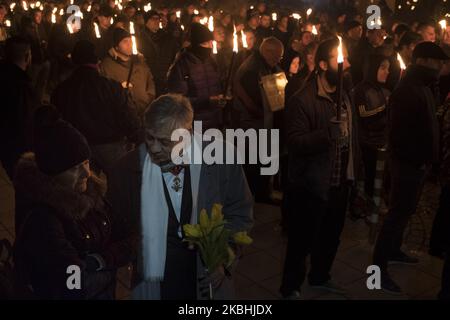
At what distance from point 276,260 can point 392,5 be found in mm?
16147

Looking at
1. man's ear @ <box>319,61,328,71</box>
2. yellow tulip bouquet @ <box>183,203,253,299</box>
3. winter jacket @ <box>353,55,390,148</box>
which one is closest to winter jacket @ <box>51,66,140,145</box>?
man's ear @ <box>319,61,328,71</box>

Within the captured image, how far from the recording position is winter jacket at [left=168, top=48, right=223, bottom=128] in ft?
21.7

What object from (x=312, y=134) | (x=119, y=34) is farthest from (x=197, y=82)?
(x=312, y=134)

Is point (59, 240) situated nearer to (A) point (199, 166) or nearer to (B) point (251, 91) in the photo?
(A) point (199, 166)

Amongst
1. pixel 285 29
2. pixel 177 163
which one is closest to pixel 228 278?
pixel 177 163

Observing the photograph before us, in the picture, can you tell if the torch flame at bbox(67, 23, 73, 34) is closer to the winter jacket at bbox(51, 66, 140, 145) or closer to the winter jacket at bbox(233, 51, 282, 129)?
the winter jacket at bbox(233, 51, 282, 129)

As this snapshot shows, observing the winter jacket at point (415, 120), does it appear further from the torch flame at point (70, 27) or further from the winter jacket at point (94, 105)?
the torch flame at point (70, 27)

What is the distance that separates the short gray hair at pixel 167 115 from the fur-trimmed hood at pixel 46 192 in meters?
0.63

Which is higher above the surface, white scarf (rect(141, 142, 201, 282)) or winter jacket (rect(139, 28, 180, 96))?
winter jacket (rect(139, 28, 180, 96))

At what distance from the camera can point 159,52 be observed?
11703 mm

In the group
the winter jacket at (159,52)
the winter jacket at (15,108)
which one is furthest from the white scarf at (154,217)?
the winter jacket at (159,52)

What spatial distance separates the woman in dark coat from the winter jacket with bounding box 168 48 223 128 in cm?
316

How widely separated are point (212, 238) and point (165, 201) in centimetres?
44
